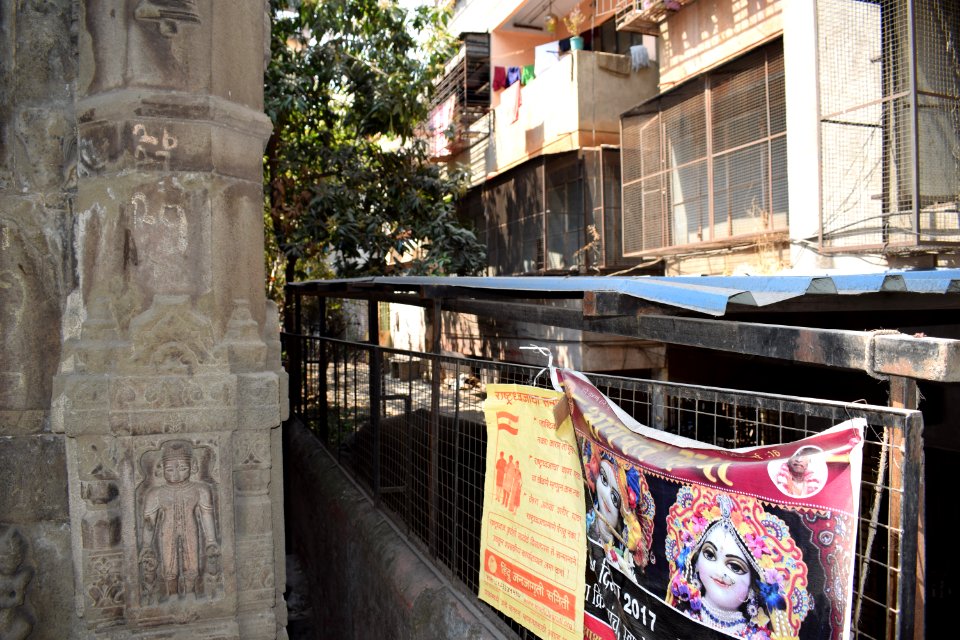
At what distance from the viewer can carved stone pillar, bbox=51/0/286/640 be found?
338cm

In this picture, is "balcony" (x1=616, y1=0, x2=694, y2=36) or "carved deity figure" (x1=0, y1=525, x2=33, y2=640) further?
"balcony" (x1=616, y1=0, x2=694, y2=36)

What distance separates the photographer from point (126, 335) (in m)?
3.40

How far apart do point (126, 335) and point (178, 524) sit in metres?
0.96

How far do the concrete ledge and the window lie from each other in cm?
574

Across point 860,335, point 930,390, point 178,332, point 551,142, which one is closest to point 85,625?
point 178,332

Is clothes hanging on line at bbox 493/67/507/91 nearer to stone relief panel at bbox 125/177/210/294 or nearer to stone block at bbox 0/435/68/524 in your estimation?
stone relief panel at bbox 125/177/210/294

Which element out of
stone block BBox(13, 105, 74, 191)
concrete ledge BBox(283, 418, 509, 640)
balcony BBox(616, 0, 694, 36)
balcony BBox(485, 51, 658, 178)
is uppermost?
balcony BBox(616, 0, 694, 36)

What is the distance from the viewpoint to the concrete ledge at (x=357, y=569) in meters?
3.88

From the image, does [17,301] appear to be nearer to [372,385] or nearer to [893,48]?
[372,385]

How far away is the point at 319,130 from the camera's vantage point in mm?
11133

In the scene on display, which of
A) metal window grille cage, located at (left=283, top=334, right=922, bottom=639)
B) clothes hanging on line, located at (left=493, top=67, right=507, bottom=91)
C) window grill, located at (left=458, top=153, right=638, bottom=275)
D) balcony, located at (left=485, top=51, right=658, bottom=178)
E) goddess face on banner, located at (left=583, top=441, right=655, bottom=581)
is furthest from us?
clothes hanging on line, located at (left=493, top=67, right=507, bottom=91)

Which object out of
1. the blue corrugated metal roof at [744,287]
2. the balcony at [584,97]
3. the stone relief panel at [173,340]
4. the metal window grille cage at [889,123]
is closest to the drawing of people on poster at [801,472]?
the blue corrugated metal roof at [744,287]

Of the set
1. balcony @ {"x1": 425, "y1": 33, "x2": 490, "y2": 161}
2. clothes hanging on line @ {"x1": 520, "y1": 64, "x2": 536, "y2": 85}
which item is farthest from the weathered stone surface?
balcony @ {"x1": 425, "y1": 33, "x2": 490, "y2": 161}

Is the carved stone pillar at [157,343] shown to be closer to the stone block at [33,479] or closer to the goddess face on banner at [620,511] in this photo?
the stone block at [33,479]
